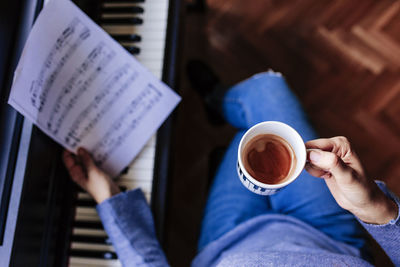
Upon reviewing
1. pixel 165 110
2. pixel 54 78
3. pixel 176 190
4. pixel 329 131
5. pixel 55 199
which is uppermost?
pixel 54 78

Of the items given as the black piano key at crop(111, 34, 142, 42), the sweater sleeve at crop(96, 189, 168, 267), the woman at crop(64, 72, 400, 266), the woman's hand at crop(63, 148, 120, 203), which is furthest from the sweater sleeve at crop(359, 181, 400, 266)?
the black piano key at crop(111, 34, 142, 42)

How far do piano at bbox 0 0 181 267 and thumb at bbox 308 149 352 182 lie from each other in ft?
1.38

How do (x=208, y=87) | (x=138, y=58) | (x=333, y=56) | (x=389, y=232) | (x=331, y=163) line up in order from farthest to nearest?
1. (x=333, y=56)
2. (x=208, y=87)
3. (x=138, y=58)
4. (x=389, y=232)
5. (x=331, y=163)

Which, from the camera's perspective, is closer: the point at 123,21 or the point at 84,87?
the point at 84,87

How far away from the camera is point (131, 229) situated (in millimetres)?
803

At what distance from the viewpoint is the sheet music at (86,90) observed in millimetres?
662

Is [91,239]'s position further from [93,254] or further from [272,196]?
[272,196]

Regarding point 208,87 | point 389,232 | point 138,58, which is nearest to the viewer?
point 389,232

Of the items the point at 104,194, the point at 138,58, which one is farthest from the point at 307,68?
the point at 104,194

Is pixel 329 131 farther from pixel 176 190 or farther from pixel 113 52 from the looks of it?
pixel 113 52

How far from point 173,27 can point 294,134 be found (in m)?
0.53

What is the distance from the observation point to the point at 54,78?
2.35ft

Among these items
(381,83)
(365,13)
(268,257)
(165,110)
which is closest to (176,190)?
(165,110)

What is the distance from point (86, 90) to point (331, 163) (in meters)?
0.57
